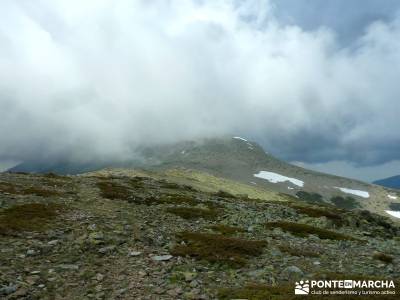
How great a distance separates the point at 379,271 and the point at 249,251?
6.94 meters

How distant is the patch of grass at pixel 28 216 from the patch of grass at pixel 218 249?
9520 mm

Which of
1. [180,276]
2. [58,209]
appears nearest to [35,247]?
[180,276]

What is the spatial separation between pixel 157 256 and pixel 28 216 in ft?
41.7

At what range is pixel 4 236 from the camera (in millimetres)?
24156

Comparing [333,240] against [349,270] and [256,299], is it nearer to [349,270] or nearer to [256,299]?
[349,270]

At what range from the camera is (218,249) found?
77.0 feet

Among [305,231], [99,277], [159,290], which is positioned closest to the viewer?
[159,290]

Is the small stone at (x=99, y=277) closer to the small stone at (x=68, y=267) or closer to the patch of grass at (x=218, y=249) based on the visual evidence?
the small stone at (x=68, y=267)

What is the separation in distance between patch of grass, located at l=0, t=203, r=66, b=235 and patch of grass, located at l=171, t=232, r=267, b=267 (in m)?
9.52

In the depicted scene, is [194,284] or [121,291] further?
[194,284]

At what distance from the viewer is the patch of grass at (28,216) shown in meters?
26.0

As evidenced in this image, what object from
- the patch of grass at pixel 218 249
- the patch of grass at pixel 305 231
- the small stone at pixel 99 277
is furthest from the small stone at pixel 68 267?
the patch of grass at pixel 305 231

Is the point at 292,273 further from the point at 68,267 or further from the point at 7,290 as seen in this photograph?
the point at 7,290

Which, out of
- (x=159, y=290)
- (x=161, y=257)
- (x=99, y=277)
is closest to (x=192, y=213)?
(x=161, y=257)
